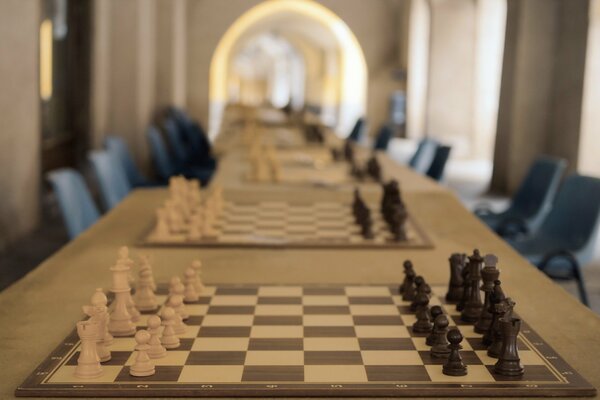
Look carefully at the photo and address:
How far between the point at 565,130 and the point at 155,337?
8.48 metres

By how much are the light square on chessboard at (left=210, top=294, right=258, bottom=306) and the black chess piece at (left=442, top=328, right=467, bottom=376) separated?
78cm

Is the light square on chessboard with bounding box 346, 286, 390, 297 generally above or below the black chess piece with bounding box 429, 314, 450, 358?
below

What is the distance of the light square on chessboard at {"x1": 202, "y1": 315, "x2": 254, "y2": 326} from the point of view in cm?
239

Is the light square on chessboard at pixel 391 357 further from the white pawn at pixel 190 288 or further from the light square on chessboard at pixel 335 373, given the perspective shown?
the white pawn at pixel 190 288

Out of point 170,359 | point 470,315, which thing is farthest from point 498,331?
point 170,359

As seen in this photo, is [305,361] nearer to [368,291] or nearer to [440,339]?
[440,339]

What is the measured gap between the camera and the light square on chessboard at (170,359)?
2.04 metres

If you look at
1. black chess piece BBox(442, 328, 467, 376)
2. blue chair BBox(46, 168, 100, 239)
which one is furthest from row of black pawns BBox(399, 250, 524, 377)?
blue chair BBox(46, 168, 100, 239)

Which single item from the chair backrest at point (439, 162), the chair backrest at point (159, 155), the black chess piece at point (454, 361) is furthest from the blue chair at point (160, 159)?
the black chess piece at point (454, 361)

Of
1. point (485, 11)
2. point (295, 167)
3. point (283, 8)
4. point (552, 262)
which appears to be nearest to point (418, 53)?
point (485, 11)

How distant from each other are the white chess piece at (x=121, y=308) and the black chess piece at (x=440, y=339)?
0.77 metres

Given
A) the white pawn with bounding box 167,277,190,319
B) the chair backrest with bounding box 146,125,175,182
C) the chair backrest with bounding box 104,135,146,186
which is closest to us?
the white pawn with bounding box 167,277,190,319

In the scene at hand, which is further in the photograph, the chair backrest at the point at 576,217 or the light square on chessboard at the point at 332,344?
the chair backrest at the point at 576,217

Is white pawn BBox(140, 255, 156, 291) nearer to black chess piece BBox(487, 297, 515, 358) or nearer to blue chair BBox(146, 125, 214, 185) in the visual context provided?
black chess piece BBox(487, 297, 515, 358)
